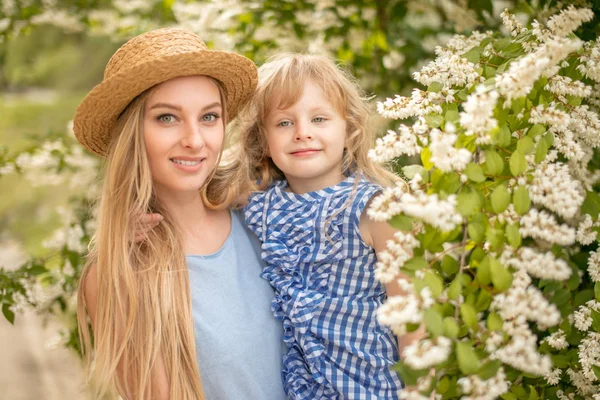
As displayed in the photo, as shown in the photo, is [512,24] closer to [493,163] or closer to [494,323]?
[493,163]

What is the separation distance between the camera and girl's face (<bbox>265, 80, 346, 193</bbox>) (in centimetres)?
182

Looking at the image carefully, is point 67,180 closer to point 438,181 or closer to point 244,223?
point 244,223

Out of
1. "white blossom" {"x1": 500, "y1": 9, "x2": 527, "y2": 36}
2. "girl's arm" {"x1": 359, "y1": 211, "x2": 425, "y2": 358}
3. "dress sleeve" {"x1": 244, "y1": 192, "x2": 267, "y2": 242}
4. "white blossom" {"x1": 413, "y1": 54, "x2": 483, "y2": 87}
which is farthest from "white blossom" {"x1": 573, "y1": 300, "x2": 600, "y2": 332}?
"dress sleeve" {"x1": 244, "y1": 192, "x2": 267, "y2": 242}

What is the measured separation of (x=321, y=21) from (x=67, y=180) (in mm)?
1784

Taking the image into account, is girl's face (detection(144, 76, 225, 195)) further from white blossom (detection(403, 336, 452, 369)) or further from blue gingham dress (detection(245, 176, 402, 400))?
white blossom (detection(403, 336, 452, 369))

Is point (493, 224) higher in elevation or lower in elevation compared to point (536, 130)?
lower

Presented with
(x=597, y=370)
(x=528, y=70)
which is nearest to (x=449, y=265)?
(x=528, y=70)

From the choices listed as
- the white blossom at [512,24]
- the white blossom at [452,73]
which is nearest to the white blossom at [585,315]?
the white blossom at [452,73]

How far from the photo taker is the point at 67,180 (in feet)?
12.1

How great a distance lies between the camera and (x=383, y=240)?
5.39 ft

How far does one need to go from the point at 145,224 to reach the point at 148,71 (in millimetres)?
445

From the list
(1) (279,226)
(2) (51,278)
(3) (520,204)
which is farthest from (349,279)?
(2) (51,278)

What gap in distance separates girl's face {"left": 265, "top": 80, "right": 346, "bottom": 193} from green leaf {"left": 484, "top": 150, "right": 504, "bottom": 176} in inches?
27.4

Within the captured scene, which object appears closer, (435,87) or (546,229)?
(546,229)
